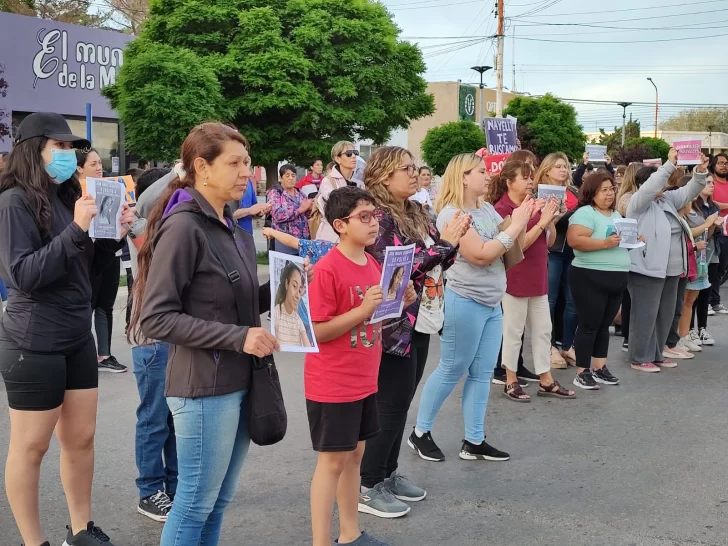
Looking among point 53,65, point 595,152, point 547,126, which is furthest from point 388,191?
point 547,126

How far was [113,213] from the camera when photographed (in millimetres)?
3611

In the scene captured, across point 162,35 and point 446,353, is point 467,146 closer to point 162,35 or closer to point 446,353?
point 162,35

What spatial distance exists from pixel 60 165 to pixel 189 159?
A: 0.92 m

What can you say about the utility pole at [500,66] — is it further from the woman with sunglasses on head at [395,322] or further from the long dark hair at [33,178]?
the long dark hair at [33,178]

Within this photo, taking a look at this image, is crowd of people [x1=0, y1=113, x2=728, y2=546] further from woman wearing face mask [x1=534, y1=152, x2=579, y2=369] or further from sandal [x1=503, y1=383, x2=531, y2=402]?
woman wearing face mask [x1=534, y1=152, x2=579, y2=369]

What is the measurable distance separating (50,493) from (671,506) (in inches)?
144

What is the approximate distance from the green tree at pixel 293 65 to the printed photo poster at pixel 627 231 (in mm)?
12148

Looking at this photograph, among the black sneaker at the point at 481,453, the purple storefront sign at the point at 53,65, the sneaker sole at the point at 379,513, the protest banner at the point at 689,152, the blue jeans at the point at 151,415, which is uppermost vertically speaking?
the purple storefront sign at the point at 53,65

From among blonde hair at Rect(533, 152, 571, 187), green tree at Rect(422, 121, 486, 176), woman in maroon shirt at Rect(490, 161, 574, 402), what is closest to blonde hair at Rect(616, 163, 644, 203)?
blonde hair at Rect(533, 152, 571, 187)

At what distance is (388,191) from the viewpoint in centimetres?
458

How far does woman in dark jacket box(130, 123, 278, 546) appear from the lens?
9.33 feet

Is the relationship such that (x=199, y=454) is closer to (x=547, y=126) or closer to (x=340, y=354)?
(x=340, y=354)

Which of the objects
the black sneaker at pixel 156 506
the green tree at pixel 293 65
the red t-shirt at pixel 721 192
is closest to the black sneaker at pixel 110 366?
the black sneaker at pixel 156 506

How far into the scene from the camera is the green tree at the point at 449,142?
1225 inches
